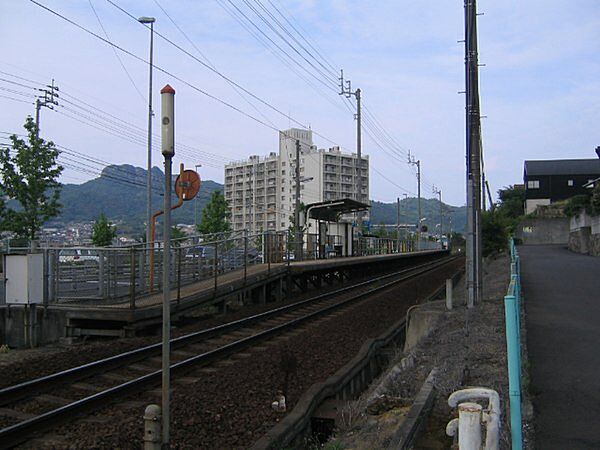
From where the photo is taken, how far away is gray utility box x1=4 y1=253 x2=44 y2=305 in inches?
503

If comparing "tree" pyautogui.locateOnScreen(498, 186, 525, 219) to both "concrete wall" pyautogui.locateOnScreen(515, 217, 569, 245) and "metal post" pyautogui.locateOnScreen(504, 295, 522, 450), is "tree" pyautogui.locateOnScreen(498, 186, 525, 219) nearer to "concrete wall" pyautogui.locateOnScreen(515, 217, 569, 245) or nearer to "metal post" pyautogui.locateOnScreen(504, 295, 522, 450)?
"concrete wall" pyautogui.locateOnScreen(515, 217, 569, 245)

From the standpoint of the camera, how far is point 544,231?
2382 inches

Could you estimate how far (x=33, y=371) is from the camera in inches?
368

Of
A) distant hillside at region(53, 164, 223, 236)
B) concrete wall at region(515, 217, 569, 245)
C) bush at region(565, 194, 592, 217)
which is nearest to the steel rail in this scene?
bush at region(565, 194, 592, 217)

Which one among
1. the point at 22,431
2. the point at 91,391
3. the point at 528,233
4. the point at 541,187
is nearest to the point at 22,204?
the point at 91,391

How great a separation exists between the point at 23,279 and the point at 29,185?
44.2ft

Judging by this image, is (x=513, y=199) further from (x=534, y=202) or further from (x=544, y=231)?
(x=544, y=231)

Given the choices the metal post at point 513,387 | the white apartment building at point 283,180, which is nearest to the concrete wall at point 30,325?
the metal post at point 513,387

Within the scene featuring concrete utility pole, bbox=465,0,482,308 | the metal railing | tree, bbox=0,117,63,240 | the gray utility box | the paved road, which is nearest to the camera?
the paved road

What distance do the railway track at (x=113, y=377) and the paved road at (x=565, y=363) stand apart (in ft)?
16.7

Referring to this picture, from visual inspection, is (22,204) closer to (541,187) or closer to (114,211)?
(541,187)

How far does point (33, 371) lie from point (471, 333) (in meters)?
6.90

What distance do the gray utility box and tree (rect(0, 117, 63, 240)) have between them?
1282 cm

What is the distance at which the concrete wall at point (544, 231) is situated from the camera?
2341 inches
